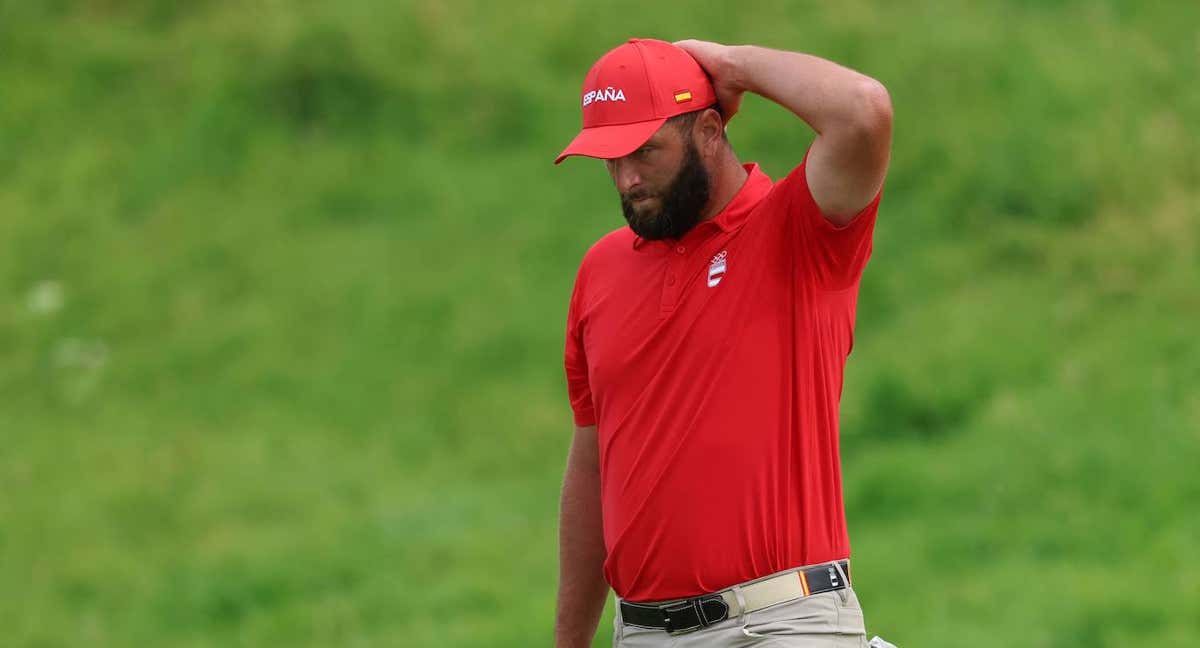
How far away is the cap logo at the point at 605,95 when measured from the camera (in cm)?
454

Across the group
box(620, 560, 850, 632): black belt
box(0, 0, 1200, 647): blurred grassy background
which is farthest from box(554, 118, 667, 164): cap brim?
box(0, 0, 1200, 647): blurred grassy background

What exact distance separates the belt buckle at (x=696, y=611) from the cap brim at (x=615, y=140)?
1.06 metres

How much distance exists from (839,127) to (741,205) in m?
0.44

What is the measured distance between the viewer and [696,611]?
4.43 metres

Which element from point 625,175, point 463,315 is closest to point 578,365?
point 625,175

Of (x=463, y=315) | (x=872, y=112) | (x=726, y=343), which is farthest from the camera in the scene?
(x=463, y=315)

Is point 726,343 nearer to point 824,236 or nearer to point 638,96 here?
point 824,236

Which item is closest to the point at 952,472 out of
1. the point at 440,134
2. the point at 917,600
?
the point at 917,600

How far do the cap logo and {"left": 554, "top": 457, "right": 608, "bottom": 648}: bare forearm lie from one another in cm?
102

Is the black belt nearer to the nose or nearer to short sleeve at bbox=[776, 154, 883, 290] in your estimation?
short sleeve at bbox=[776, 154, 883, 290]

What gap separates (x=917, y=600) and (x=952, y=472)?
1.38 m

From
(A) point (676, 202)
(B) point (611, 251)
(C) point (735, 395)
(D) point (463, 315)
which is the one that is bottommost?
(D) point (463, 315)

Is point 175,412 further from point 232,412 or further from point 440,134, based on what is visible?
point 440,134

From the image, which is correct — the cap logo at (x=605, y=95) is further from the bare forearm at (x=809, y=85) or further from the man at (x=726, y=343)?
the bare forearm at (x=809, y=85)
